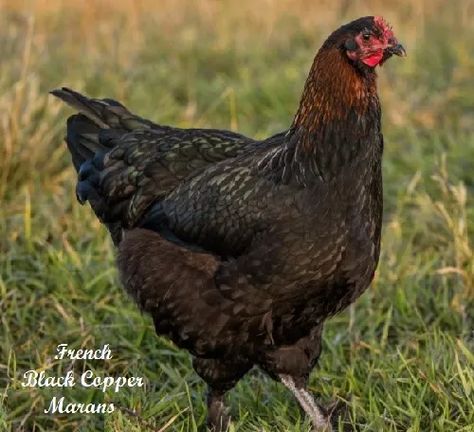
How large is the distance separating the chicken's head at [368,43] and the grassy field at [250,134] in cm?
115

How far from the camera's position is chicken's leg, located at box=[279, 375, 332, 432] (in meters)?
3.57

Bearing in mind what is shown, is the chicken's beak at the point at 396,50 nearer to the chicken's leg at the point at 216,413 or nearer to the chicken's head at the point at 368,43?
the chicken's head at the point at 368,43

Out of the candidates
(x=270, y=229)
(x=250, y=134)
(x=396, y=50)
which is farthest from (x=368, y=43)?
(x=250, y=134)

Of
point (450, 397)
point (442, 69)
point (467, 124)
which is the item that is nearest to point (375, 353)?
point (450, 397)

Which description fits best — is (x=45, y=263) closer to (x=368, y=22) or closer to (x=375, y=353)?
(x=375, y=353)

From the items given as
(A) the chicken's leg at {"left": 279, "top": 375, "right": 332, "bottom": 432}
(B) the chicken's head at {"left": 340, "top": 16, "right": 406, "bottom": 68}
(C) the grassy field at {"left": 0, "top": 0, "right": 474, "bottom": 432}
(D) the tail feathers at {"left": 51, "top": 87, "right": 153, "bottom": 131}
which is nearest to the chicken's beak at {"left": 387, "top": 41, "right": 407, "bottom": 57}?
(B) the chicken's head at {"left": 340, "top": 16, "right": 406, "bottom": 68}

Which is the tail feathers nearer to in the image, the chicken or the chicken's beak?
the chicken

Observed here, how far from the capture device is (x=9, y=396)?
12.5 feet

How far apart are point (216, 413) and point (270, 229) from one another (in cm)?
85

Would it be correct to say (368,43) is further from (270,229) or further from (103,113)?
(103,113)

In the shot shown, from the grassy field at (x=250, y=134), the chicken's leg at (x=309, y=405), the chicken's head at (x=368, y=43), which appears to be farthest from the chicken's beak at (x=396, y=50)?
the chicken's leg at (x=309, y=405)

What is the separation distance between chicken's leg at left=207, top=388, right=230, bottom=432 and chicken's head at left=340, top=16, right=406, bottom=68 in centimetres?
136

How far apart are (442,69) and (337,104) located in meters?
4.41

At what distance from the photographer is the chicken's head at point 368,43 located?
10.6 feet
